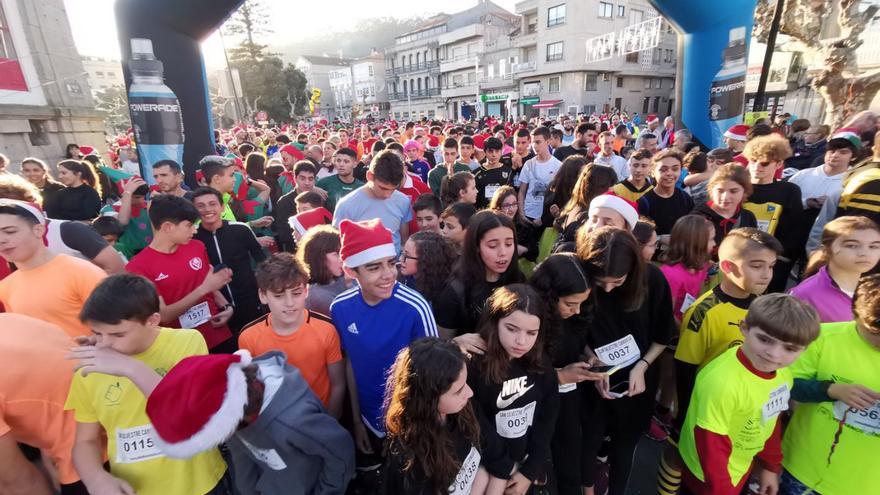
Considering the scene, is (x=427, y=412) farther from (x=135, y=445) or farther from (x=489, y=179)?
(x=489, y=179)

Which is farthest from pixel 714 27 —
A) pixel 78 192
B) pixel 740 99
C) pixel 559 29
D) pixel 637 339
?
pixel 559 29

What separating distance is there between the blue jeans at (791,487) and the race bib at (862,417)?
1.29 ft

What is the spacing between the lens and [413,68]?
179 feet

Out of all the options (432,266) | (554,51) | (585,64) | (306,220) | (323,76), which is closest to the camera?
(432,266)

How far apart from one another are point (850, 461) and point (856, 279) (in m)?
1.02

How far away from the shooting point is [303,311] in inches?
87.1

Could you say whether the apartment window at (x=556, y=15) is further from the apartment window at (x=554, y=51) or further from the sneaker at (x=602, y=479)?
the sneaker at (x=602, y=479)

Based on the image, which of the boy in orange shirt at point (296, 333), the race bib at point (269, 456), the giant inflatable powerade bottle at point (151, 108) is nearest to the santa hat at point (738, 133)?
the boy in orange shirt at point (296, 333)

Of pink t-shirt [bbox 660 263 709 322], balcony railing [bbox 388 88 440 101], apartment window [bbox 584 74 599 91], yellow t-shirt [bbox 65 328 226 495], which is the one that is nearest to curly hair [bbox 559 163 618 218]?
pink t-shirt [bbox 660 263 709 322]

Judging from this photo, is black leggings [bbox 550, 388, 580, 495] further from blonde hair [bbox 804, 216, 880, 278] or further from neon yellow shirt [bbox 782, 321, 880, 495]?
blonde hair [bbox 804, 216, 880, 278]

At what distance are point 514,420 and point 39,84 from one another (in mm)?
13037

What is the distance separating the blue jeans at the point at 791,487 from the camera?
1884mm

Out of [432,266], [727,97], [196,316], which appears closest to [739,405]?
[432,266]

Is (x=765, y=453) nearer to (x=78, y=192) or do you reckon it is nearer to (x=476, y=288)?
(x=476, y=288)
